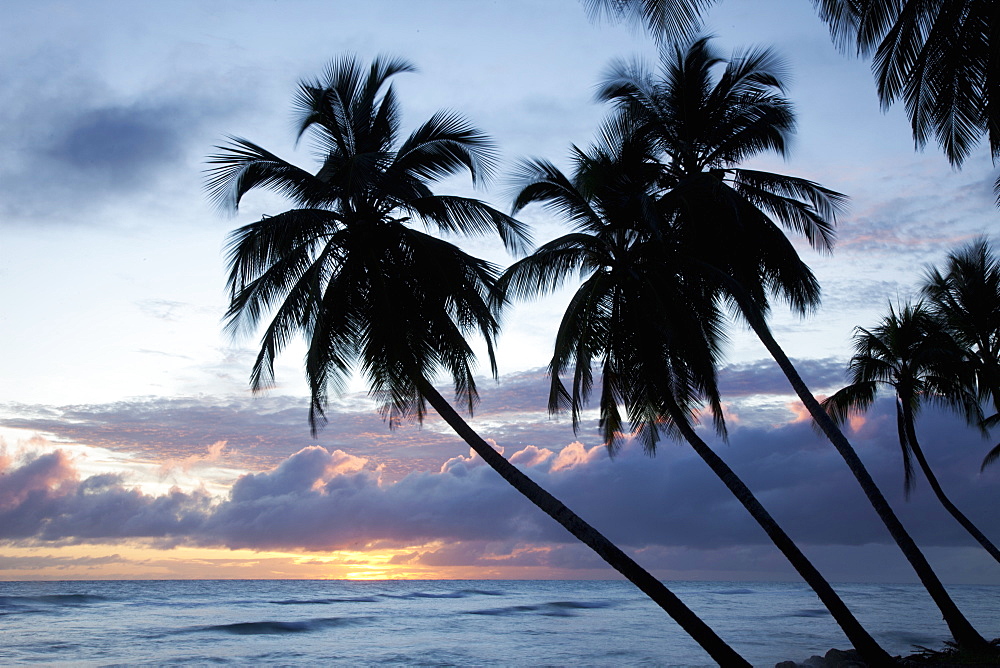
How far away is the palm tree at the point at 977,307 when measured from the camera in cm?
1595

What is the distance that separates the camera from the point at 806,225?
12.9 meters

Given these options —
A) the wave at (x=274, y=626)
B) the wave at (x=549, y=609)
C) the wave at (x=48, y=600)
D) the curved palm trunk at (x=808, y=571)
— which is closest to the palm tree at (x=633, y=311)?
the curved palm trunk at (x=808, y=571)

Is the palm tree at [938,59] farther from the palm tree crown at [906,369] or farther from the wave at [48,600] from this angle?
the wave at [48,600]

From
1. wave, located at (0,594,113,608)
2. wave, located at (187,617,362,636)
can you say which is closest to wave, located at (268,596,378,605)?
wave, located at (0,594,113,608)

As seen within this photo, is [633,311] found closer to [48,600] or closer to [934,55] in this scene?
[934,55]

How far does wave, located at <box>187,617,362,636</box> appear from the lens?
94.0ft

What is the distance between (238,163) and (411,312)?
3055 millimetres

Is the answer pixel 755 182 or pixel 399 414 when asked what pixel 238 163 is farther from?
pixel 755 182

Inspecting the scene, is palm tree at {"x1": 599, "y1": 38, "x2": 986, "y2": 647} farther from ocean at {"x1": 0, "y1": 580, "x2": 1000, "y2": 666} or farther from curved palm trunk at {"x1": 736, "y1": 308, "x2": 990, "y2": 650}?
ocean at {"x1": 0, "y1": 580, "x2": 1000, "y2": 666}

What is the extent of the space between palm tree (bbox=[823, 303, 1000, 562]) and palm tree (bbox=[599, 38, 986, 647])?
160 inches

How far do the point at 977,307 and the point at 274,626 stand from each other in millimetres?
27692

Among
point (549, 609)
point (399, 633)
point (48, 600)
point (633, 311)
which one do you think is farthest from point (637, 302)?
point (48, 600)

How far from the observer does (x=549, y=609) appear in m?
44.7

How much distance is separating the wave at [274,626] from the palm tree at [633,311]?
2190 centimetres
